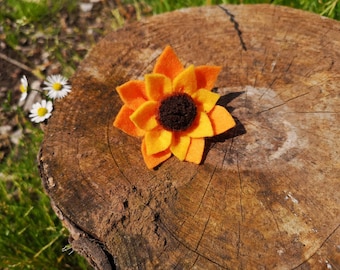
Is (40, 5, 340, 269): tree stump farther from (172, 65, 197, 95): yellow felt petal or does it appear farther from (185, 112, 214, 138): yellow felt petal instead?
(172, 65, 197, 95): yellow felt petal

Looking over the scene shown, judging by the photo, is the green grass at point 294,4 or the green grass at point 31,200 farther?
the green grass at point 294,4

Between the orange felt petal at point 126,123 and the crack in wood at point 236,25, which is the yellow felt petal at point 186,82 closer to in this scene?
the orange felt petal at point 126,123

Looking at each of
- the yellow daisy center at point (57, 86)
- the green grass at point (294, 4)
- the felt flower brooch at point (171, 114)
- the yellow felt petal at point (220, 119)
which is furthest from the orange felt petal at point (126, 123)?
the green grass at point (294, 4)

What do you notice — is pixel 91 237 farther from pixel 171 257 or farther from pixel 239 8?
pixel 239 8

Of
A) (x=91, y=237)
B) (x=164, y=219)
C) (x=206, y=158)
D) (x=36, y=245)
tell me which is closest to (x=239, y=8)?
(x=206, y=158)

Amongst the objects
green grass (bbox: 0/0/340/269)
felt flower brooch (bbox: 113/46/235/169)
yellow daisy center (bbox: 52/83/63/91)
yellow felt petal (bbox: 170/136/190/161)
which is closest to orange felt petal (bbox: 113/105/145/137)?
felt flower brooch (bbox: 113/46/235/169)

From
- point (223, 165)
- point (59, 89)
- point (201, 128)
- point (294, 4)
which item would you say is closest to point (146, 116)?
point (201, 128)
